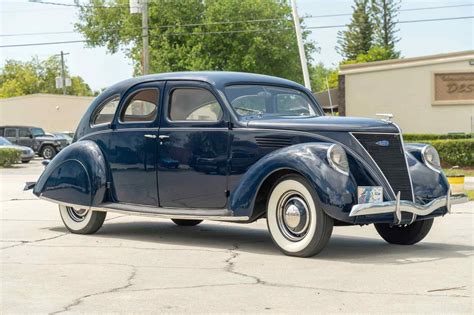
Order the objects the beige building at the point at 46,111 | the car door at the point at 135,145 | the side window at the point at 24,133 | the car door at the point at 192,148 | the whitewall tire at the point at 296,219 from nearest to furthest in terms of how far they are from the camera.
Result: 1. the whitewall tire at the point at 296,219
2. the car door at the point at 192,148
3. the car door at the point at 135,145
4. the side window at the point at 24,133
5. the beige building at the point at 46,111

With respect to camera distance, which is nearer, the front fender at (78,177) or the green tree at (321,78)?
the front fender at (78,177)

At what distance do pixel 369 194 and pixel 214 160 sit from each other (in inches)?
69.0

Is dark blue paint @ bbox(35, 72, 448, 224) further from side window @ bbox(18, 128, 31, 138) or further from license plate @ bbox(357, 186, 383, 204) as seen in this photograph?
side window @ bbox(18, 128, 31, 138)

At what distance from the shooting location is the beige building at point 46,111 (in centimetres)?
6456

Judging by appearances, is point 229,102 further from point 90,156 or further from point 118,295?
point 118,295

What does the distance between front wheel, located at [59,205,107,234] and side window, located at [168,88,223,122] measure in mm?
1628

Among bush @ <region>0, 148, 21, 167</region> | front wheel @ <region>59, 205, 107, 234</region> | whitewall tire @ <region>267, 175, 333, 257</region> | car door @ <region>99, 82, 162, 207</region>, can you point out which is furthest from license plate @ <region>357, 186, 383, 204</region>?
bush @ <region>0, 148, 21, 167</region>

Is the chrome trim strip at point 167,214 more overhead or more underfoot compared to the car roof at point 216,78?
more underfoot

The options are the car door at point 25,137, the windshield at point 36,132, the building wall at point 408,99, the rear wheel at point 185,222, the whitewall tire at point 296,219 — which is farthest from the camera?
the windshield at point 36,132

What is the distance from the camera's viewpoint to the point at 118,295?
20.6 ft

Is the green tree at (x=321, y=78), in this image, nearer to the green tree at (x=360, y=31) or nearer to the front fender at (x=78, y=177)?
the green tree at (x=360, y=31)

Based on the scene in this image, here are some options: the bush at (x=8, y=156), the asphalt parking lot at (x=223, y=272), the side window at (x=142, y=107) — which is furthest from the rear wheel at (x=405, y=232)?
the bush at (x=8, y=156)

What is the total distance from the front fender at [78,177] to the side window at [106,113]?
34 cm

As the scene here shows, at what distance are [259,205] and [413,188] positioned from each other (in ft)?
5.16
